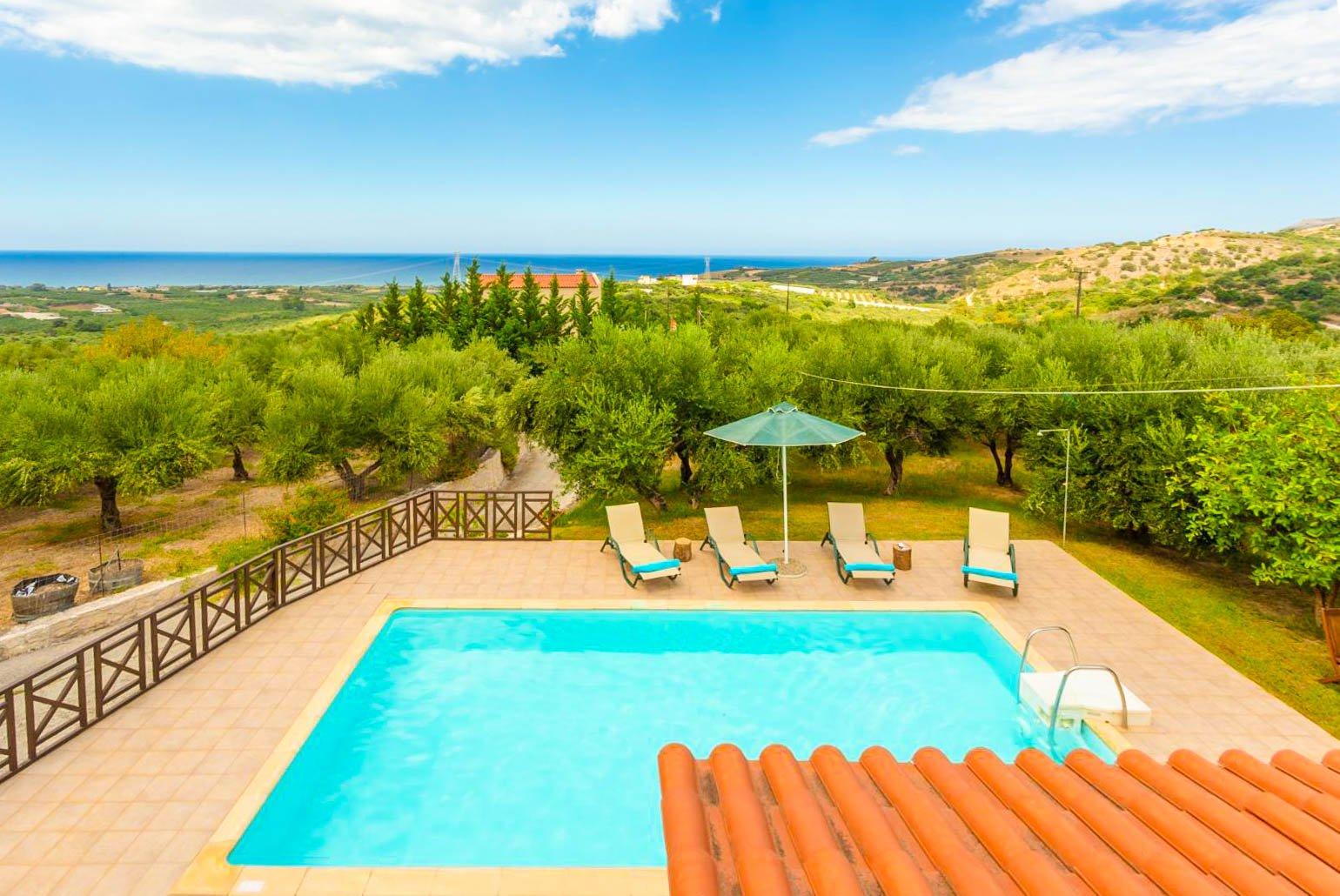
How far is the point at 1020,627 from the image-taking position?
30.5 ft

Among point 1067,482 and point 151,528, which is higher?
point 1067,482

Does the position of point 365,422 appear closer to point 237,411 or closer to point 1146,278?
point 237,411

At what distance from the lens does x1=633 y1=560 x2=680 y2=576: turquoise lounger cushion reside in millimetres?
10312

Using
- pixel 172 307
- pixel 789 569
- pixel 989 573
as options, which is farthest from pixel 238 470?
pixel 172 307

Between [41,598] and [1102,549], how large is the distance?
17.8 meters

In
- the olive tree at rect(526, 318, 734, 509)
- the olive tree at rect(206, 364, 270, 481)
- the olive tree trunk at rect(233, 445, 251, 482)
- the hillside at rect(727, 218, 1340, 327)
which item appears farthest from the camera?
the hillside at rect(727, 218, 1340, 327)

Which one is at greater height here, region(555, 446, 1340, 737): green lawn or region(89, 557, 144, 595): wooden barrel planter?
region(555, 446, 1340, 737): green lawn

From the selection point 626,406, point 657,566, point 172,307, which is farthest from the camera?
point 172,307

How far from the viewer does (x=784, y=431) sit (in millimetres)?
11234

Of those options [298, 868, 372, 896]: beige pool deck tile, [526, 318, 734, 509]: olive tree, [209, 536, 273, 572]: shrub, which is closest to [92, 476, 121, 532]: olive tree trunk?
[209, 536, 273, 572]: shrub

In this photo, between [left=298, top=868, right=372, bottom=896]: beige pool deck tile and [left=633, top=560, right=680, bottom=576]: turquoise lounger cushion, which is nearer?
[left=298, top=868, right=372, bottom=896]: beige pool deck tile

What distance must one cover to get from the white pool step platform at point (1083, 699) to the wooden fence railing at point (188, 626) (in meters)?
8.13

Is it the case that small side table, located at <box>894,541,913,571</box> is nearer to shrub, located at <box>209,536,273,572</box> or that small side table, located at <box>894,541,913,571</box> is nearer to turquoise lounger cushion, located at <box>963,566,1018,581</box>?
turquoise lounger cushion, located at <box>963,566,1018,581</box>

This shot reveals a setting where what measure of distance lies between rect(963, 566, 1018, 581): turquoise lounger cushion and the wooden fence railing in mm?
6901
